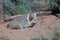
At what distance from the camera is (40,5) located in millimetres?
11000

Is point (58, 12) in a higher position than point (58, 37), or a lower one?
lower

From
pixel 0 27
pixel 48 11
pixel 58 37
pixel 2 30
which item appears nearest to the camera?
pixel 58 37

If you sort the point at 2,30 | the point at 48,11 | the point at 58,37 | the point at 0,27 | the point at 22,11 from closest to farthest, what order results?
the point at 58,37 → the point at 2,30 → the point at 0,27 → the point at 22,11 → the point at 48,11

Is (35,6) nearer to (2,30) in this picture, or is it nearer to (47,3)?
(47,3)

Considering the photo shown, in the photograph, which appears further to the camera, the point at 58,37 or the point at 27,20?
the point at 27,20

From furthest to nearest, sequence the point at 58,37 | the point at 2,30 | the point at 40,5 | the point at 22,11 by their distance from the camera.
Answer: the point at 40,5 < the point at 22,11 < the point at 2,30 < the point at 58,37

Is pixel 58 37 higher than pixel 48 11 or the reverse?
higher

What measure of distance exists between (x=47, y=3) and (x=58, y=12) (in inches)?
57.5

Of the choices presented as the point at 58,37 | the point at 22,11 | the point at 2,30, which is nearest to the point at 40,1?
the point at 22,11

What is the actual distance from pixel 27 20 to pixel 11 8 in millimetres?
2831

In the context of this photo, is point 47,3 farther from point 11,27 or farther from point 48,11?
point 11,27

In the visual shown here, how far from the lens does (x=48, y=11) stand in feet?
33.9

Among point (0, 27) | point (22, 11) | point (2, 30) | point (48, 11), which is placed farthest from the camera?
point (48, 11)

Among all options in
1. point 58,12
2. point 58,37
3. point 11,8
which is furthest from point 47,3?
point 58,37
